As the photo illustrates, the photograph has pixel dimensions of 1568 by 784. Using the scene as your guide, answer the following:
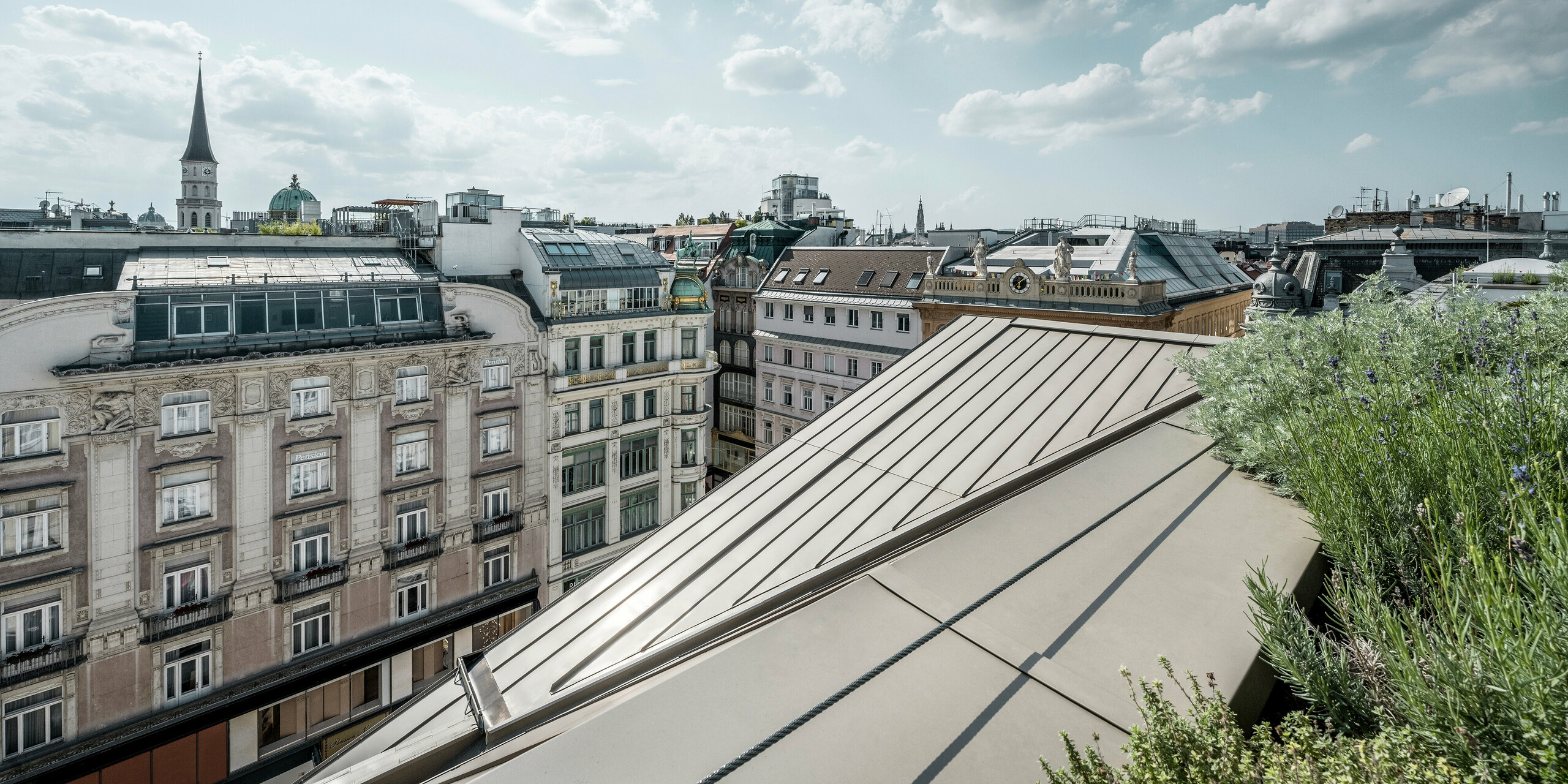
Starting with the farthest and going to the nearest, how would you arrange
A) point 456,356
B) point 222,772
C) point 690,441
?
1. point 690,441
2. point 456,356
3. point 222,772

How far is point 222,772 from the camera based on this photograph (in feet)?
87.8

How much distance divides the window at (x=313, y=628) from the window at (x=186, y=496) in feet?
16.6

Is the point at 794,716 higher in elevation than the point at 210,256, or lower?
lower

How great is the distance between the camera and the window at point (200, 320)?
2562cm

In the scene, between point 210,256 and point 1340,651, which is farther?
point 210,256

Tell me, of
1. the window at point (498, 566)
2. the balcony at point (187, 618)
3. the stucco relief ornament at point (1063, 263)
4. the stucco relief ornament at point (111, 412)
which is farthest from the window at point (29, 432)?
the stucco relief ornament at point (1063, 263)

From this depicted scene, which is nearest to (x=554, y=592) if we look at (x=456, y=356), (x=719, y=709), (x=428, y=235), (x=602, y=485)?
(x=602, y=485)

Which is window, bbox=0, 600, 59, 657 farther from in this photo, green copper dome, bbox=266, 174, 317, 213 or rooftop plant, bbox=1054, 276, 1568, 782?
green copper dome, bbox=266, 174, 317, 213

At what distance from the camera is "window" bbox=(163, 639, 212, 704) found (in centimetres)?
2580

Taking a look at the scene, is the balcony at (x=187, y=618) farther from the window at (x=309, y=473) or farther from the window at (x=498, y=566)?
the window at (x=498, y=566)

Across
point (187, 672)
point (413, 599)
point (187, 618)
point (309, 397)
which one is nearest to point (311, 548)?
point (187, 618)

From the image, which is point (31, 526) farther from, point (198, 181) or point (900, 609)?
point (198, 181)

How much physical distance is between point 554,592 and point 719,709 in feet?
110

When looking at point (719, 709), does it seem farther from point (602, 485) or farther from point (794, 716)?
point (602, 485)
